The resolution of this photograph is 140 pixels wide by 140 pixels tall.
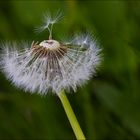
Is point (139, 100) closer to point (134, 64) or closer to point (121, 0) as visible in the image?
point (134, 64)

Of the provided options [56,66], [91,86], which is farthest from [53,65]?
[91,86]

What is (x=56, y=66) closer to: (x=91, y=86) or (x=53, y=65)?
(x=53, y=65)

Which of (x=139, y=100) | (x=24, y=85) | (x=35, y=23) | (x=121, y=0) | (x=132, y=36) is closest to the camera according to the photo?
(x=24, y=85)

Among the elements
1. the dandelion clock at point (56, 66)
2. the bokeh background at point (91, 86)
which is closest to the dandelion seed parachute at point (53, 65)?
the dandelion clock at point (56, 66)

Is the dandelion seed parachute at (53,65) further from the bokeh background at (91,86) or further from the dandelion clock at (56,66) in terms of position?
the bokeh background at (91,86)

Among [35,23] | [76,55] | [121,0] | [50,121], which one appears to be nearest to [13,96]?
[50,121]
